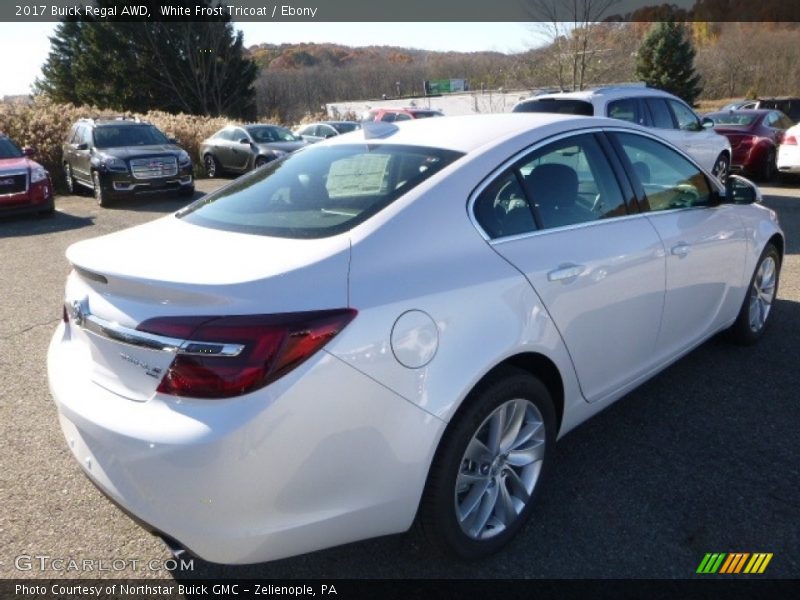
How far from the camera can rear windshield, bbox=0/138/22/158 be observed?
1177cm

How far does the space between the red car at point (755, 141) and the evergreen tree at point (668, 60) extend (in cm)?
2531

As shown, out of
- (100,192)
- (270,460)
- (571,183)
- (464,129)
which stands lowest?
(270,460)

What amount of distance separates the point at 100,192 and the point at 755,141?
13035mm

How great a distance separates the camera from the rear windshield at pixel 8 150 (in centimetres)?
1177

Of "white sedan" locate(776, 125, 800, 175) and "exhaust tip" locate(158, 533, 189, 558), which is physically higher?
"white sedan" locate(776, 125, 800, 175)

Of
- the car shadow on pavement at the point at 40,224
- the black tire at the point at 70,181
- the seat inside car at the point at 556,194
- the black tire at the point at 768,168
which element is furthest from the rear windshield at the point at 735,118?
the black tire at the point at 70,181

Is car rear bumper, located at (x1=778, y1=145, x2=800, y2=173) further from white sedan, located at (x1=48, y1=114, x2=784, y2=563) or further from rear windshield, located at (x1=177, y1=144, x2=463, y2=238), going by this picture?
rear windshield, located at (x1=177, y1=144, x2=463, y2=238)

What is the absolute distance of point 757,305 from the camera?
4422mm

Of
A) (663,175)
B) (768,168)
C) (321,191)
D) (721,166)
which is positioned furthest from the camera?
(768,168)

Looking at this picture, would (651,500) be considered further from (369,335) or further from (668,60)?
(668,60)

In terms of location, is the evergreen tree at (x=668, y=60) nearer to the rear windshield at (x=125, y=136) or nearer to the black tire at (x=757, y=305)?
the rear windshield at (x=125, y=136)

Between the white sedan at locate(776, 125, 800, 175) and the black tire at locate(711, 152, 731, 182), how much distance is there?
1720 millimetres

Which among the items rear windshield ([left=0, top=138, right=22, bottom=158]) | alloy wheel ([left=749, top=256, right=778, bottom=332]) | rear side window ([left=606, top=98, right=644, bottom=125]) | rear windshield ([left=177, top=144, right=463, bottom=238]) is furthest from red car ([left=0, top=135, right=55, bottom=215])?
alloy wheel ([left=749, top=256, right=778, bottom=332])

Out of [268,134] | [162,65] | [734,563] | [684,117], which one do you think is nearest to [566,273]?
[734,563]
